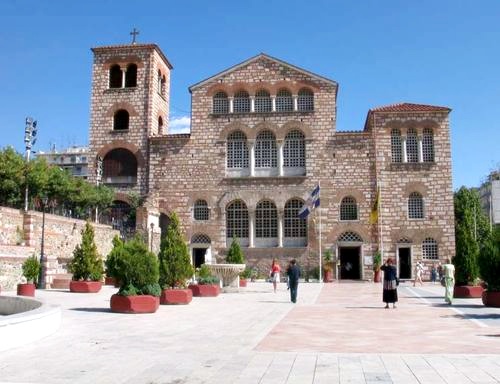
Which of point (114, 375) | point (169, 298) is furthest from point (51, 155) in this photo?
point (114, 375)

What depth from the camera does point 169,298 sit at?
18.4 m

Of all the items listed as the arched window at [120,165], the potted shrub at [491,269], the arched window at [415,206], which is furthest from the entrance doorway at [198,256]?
the potted shrub at [491,269]

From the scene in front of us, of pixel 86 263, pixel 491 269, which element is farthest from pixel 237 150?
pixel 491 269

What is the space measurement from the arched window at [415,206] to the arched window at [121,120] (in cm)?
2042

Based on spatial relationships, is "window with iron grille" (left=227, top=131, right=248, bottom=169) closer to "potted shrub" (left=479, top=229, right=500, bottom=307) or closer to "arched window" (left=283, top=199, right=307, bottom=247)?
"arched window" (left=283, top=199, right=307, bottom=247)

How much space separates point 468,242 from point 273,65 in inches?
852

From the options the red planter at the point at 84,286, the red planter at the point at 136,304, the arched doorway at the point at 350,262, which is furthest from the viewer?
the arched doorway at the point at 350,262

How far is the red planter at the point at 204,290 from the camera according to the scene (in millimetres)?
22312

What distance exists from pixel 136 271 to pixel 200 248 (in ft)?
75.0

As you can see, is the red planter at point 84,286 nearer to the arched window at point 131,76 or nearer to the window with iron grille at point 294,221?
the window with iron grille at point 294,221

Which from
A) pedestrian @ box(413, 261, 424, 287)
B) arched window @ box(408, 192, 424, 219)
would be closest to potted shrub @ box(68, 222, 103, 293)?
pedestrian @ box(413, 261, 424, 287)

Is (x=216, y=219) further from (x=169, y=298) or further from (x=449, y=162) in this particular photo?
(x=169, y=298)

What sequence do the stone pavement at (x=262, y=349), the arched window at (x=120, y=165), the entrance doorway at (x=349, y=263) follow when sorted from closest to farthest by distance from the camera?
the stone pavement at (x=262, y=349)
the entrance doorway at (x=349, y=263)
the arched window at (x=120, y=165)

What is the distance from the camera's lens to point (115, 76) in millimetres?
41094
